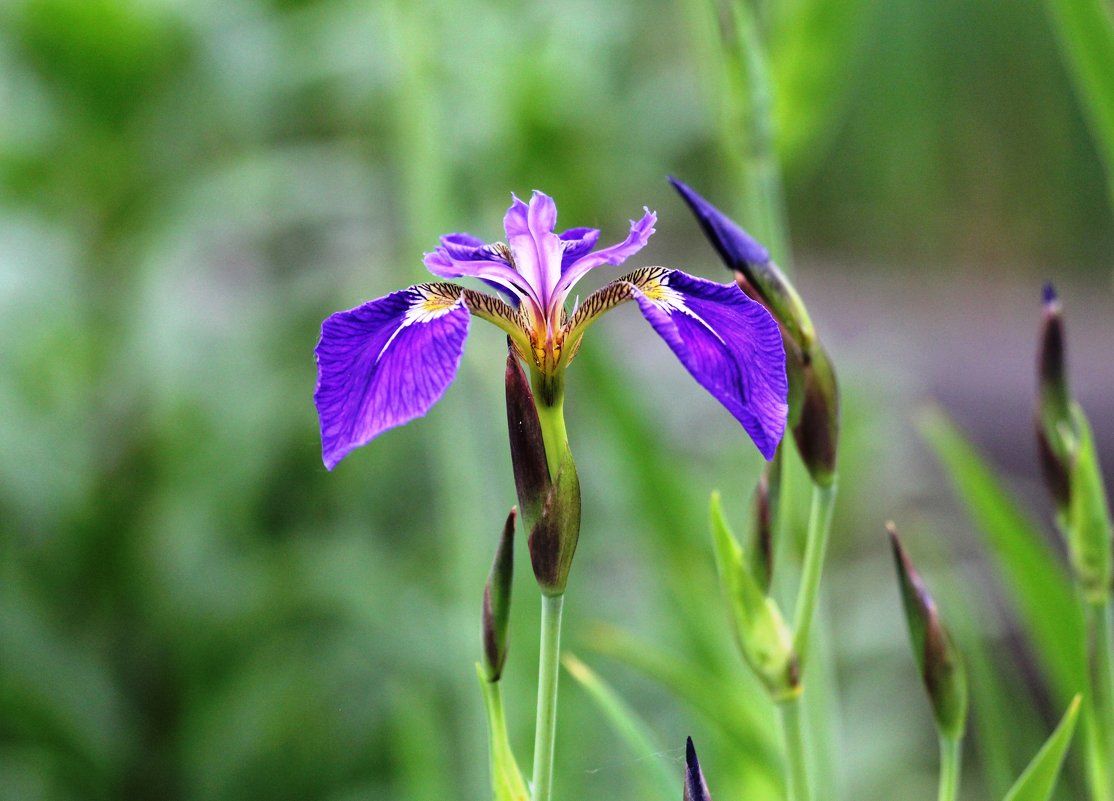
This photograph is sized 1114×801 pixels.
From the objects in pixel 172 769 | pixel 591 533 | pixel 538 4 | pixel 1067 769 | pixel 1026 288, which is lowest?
pixel 1067 769

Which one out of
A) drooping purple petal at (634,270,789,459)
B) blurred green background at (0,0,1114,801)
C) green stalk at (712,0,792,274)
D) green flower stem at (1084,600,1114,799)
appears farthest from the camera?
blurred green background at (0,0,1114,801)

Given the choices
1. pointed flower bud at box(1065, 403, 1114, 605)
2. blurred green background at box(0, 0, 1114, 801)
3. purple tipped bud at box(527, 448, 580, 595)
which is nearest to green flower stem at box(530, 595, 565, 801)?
purple tipped bud at box(527, 448, 580, 595)

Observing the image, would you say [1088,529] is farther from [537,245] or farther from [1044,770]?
[537,245]

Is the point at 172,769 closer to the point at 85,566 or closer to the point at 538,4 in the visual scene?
the point at 85,566

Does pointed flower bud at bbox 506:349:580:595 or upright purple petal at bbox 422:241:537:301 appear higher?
upright purple petal at bbox 422:241:537:301

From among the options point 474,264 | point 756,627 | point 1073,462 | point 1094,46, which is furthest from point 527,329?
point 1094,46

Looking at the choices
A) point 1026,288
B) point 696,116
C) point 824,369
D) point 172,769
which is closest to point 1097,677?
point 824,369

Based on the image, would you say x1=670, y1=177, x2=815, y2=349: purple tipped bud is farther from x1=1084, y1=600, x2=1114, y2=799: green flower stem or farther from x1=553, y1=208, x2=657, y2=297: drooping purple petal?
x1=1084, y1=600, x2=1114, y2=799: green flower stem
